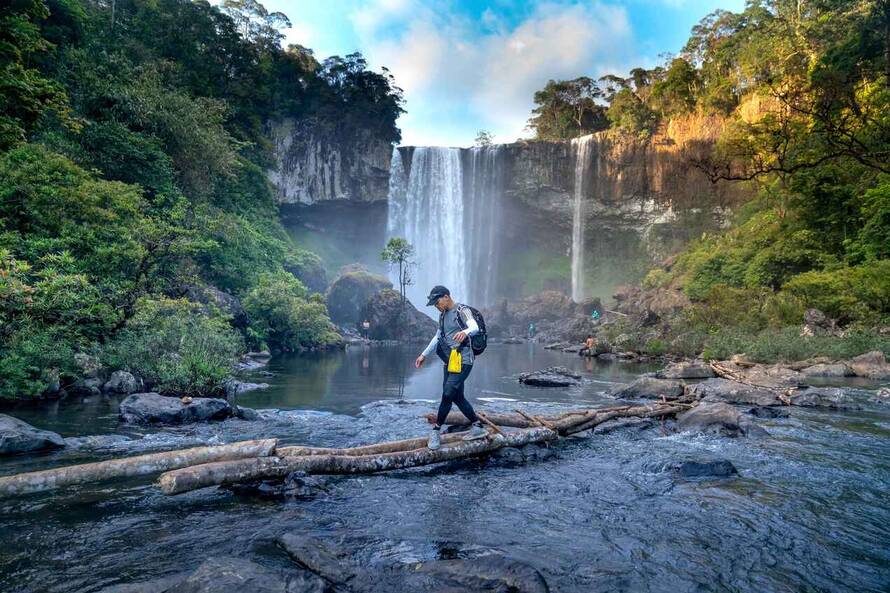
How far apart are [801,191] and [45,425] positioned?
104 feet

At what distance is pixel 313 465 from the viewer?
194 inches

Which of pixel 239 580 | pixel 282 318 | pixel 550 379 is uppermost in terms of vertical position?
pixel 282 318

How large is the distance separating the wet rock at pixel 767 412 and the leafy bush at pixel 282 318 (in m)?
20.3

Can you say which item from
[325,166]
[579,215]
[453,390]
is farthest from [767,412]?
[325,166]

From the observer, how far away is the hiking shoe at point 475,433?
588 cm

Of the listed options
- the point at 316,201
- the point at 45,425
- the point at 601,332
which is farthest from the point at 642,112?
the point at 45,425

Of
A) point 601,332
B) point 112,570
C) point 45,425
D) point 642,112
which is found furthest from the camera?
point 642,112

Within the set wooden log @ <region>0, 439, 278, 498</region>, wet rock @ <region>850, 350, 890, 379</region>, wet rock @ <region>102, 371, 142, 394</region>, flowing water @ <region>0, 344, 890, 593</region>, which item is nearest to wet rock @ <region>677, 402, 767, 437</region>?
flowing water @ <region>0, 344, 890, 593</region>

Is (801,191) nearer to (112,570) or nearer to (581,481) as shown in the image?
(581,481)

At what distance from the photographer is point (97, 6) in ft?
110

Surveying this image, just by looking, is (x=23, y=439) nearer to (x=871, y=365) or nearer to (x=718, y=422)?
(x=718, y=422)

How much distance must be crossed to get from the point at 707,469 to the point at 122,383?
1228 cm

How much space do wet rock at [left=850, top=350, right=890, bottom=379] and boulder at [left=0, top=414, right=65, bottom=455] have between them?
799 inches

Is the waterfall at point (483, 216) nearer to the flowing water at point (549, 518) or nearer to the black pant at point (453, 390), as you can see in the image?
the flowing water at point (549, 518)
